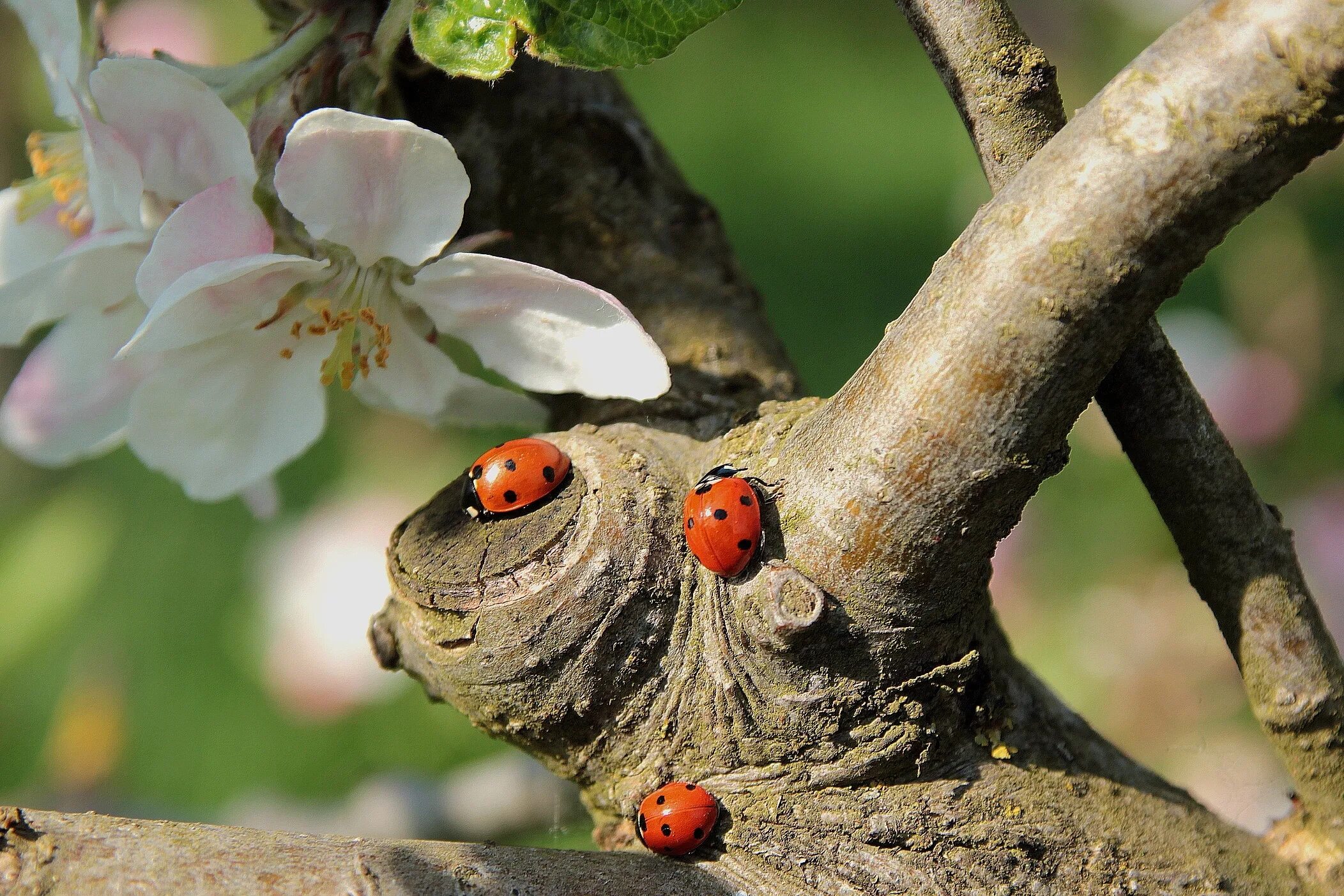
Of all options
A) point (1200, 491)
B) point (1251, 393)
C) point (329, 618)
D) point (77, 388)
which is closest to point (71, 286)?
point (77, 388)

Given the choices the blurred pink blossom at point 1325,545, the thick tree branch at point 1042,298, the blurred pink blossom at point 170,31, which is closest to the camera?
the thick tree branch at point 1042,298

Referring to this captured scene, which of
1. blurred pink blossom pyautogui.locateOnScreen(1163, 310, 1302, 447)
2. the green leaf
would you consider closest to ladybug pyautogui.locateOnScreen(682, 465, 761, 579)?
the green leaf

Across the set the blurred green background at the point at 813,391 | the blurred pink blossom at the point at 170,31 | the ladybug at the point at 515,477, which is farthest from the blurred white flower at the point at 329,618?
the ladybug at the point at 515,477

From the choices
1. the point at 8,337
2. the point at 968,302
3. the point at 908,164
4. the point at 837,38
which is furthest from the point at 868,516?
the point at 837,38

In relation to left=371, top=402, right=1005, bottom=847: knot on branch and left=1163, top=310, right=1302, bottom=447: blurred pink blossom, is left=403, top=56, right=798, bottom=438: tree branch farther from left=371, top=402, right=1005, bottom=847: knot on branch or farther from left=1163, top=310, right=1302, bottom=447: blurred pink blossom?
left=1163, top=310, right=1302, bottom=447: blurred pink blossom

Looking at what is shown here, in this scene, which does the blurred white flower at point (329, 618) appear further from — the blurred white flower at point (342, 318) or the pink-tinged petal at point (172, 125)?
the pink-tinged petal at point (172, 125)

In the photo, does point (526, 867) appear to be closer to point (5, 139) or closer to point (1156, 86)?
point (1156, 86)
